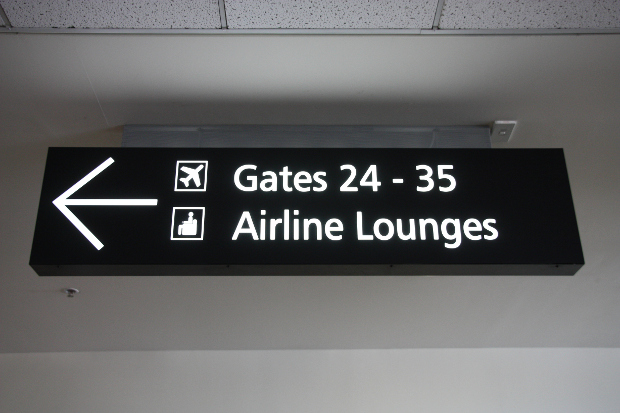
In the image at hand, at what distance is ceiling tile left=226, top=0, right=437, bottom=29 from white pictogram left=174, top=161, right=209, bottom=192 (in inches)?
20.4

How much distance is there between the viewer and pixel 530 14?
2.02 m

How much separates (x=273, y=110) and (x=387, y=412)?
2.56m

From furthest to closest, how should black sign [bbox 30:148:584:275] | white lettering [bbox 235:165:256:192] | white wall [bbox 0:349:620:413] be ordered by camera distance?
white wall [bbox 0:349:620:413], white lettering [bbox 235:165:256:192], black sign [bbox 30:148:584:275]

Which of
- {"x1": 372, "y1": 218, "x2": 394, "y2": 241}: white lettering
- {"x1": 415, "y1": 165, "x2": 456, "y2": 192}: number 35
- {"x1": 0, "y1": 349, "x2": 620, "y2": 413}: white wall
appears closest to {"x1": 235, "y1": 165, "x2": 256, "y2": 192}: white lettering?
{"x1": 372, "y1": 218, "x2": 394, "y2": 241}: white lettering

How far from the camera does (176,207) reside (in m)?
2.00

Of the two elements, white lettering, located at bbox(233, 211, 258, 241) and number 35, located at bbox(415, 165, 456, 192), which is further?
number 35, located at bbox(415, 165, 456, 192)

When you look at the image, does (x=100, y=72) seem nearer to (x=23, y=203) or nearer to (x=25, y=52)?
(x=25, y=52)

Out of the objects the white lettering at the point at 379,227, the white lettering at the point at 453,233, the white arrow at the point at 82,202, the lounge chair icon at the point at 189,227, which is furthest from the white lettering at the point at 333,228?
the white arrow at the point at 82,202

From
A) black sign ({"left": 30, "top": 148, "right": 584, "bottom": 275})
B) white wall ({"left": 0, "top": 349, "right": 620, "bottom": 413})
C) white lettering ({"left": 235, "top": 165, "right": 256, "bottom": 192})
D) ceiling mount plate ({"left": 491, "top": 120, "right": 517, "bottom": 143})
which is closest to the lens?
black sign ({"left": 30, "top": 148, "right": 584, "bottom": 275})

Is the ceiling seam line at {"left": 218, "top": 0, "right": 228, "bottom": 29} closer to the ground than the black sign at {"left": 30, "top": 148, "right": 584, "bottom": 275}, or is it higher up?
higher up

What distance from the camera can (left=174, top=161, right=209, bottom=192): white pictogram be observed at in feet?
6.71

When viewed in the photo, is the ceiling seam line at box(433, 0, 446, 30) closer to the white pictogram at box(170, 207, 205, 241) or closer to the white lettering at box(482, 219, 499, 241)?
the white lettering at box(482, 219, 499, 241)

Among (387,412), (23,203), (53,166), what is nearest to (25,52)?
(53,166)

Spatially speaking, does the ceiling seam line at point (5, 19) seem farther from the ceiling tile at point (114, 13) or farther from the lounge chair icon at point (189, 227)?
the lounge chair icon at point (189, 227)
